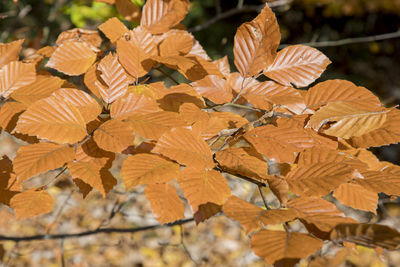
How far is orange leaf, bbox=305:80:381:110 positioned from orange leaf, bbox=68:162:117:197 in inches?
16.1

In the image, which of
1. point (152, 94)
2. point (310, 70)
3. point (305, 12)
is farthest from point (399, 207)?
point (305, 12)

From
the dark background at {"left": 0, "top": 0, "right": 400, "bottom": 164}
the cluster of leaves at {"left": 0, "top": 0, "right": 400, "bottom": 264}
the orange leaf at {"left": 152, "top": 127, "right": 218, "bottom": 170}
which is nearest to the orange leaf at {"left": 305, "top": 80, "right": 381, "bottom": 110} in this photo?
the cluster of leaves at {"left": 0, "top": 0, "right": 400, "bottom": 264}

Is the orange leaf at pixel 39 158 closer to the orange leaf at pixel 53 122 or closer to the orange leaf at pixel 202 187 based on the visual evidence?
the orange leaf at pixel 53 122

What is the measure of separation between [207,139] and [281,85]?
0.20 metres

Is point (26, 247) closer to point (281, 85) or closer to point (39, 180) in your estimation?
point (39, 180)

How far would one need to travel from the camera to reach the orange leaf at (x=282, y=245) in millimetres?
449

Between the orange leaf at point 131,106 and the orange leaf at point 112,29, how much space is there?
8.5 inches

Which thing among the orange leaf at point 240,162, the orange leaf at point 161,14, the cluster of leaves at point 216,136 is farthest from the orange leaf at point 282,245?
the orange leaf at point 161,14

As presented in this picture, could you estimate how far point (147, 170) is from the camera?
0.56 meters

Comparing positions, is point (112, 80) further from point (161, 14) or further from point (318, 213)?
point (318, 213)

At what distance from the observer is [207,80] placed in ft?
2.36

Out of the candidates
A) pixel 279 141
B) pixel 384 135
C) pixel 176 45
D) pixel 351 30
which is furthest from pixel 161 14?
pixel 351 30

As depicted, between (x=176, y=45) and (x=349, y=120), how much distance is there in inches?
16.6

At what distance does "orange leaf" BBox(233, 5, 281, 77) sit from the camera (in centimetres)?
65
